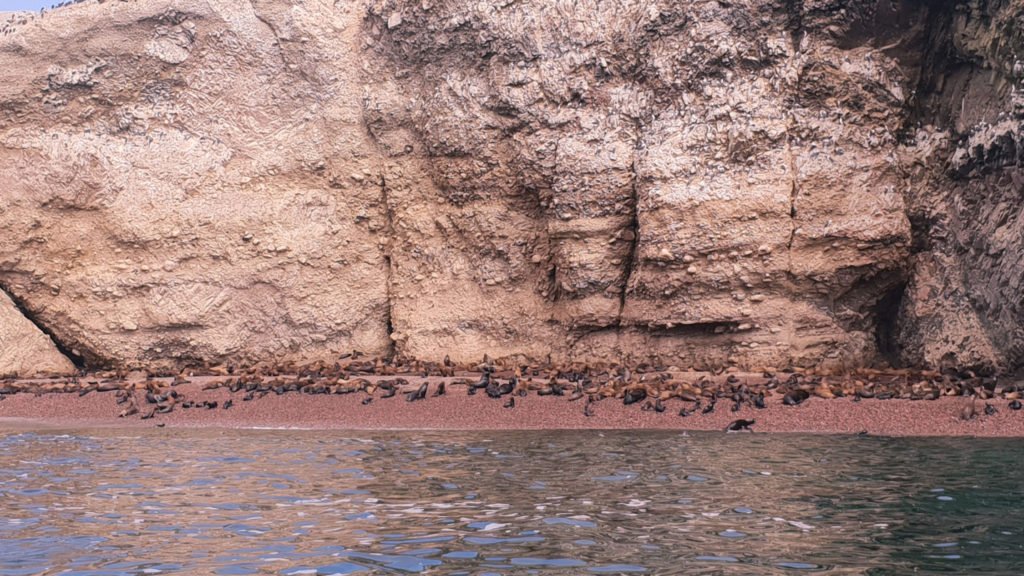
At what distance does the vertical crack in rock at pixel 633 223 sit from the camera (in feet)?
62.1

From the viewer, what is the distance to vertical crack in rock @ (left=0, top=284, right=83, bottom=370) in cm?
2162

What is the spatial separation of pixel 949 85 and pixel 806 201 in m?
3.21

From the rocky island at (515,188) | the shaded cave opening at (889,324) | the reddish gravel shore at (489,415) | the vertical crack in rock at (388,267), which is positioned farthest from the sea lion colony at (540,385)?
the shaded cave opening at (889,324)

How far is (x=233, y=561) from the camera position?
597 centimetres

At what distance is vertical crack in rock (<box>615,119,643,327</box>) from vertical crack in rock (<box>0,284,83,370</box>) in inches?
477

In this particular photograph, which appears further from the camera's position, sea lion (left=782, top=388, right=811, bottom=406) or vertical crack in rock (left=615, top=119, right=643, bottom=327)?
vertical crack in rock (left=615, top=119, right=643, bottom=327)

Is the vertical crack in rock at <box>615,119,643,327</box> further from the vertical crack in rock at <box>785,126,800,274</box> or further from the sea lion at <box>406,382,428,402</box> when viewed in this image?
the sea lion at <box>406,382,428,402</box>

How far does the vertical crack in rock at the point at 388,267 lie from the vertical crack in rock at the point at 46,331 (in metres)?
6.94

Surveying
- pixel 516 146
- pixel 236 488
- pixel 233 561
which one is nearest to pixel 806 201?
pixel 516 146

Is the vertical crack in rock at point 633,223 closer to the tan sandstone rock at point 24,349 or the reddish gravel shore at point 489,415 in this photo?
the reddish gravel shore at point 489,415

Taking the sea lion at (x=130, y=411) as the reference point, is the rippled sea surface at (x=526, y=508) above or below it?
below

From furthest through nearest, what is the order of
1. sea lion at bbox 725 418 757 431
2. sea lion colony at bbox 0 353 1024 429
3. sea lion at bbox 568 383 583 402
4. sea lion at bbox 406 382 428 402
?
sea lion at bbox 406 382 428 402
sea lion at bbox 568 383 583 402
sea lion colony at bbox 0 353 1024 429
sea lion at bbox 725 418 757 431

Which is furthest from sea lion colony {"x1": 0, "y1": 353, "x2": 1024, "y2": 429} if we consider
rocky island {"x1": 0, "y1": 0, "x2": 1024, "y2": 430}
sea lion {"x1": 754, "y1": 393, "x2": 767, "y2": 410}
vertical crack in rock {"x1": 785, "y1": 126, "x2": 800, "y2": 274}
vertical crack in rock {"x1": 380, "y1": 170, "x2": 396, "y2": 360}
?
vertical crack in rock {"x1": 785, "y1": 126, "x2": 800, "y2": 274}

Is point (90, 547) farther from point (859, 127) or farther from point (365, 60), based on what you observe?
point (365, 60)
